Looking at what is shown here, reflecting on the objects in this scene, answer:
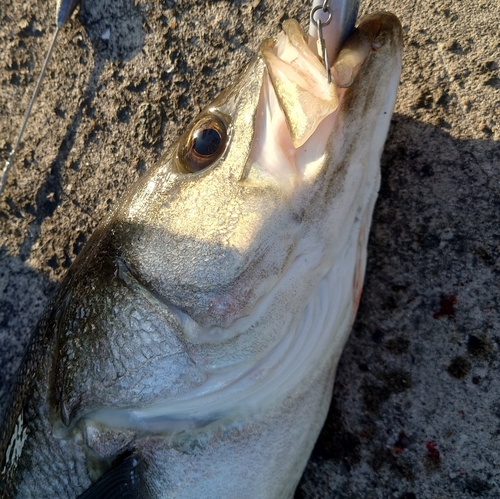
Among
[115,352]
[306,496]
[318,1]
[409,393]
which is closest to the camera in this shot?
[318,1]

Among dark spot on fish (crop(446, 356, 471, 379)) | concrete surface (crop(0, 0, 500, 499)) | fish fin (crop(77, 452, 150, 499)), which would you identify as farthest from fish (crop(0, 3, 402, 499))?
dark spot on fish (crop(446, 356, 471, 379))

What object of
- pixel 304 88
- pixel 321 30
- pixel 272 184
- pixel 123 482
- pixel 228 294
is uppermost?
pixel 321 30

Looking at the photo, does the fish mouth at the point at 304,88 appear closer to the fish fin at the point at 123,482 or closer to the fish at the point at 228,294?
the fish at the point at 228,294

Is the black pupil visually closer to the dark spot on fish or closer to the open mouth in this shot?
the open mouth

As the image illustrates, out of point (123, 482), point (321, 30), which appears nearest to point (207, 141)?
point (321, 30)

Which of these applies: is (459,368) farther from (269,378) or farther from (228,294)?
(228,294)

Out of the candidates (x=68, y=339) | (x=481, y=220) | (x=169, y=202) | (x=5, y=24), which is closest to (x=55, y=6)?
(x=5, y=24)

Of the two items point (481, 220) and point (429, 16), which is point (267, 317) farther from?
point (429, 16)
